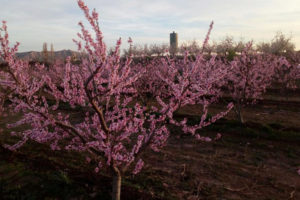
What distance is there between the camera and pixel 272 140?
28.0 feet

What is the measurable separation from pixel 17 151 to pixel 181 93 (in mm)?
6110

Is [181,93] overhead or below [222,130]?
overhead

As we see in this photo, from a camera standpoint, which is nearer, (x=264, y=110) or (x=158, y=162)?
(x=158, y=162)

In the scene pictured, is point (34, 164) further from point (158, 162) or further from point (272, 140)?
point (272, 140)

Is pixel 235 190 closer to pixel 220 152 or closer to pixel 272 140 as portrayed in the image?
pixel 220 152

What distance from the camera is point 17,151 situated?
23.4ft

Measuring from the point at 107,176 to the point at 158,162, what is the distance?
5.55 feet

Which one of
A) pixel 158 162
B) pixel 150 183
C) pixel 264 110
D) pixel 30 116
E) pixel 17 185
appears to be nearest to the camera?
pixel 30 116

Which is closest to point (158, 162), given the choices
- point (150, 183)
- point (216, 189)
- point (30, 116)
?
point (150, 183)

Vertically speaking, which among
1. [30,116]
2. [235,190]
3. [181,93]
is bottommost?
[235,190]

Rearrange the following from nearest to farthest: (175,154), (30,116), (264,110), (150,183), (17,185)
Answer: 1. (30,116)
2. (17,185)
3. (150,183)
4. (175,154)
5. (264,110)

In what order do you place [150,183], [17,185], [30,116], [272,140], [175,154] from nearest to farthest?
[30,116] < [17,185] < [150,183] < [175,154] < [272,140]

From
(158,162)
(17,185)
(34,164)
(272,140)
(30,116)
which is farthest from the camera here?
(272,140)

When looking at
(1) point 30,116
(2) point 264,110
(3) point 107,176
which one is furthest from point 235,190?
(2) point 264,110
